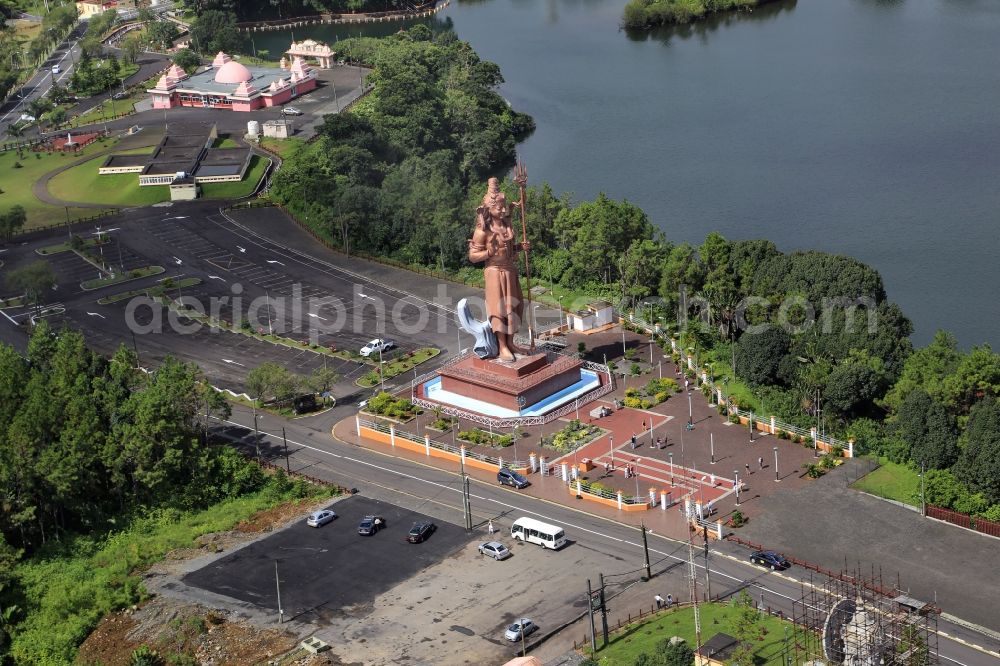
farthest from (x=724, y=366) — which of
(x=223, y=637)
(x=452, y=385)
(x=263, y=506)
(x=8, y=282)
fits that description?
(x=8, y=282)

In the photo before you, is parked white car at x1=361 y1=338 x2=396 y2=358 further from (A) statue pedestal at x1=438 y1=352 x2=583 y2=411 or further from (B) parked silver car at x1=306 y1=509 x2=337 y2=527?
(B) parked silver car at x1=306 y1=509 x2=337 y2=527

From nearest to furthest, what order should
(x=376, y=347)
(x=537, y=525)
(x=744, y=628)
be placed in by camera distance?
(x=744, y=628), (x=537, y=525), (x=376, y=347)

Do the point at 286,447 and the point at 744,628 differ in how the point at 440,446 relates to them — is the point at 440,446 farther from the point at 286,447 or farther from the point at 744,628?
the point at 744,628

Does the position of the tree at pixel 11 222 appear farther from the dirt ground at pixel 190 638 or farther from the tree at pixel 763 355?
the tree at pixel 763 355

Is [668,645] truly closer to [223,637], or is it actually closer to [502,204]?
[223,637]

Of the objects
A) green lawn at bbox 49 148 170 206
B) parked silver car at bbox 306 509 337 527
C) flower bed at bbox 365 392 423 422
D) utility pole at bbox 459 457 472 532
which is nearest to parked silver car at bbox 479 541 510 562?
utility pole at bbox 459 457 472 532

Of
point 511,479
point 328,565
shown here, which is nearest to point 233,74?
point 511,479
